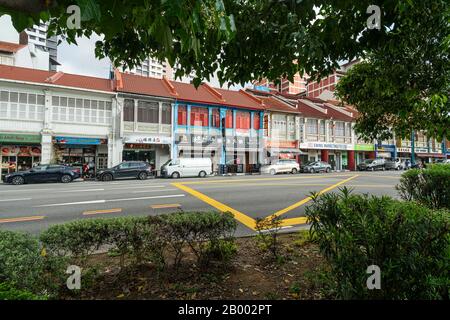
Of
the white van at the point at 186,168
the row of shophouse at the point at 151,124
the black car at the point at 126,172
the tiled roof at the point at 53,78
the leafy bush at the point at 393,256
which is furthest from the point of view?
the white van at the point at 186,168

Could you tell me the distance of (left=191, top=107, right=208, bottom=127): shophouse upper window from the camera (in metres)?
27.9

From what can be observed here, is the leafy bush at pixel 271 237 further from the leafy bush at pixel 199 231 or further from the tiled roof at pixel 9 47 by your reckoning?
the tiled roof at pixel 9 47

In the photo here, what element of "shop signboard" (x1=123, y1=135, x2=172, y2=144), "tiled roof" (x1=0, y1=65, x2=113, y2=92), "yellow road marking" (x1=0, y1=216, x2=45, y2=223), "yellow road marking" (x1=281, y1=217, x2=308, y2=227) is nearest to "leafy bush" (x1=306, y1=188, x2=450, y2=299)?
"yellow road marking" (x1=281, y1=217, x2=308, y2=227)

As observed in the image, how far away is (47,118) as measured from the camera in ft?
70.0

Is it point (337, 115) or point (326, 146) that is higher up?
point (337, 115)

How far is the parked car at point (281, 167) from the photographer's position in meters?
28.8

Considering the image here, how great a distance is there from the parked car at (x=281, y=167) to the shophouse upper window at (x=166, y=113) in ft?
38.1

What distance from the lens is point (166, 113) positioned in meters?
26.5

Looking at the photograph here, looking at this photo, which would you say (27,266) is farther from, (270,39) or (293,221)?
(293,221)

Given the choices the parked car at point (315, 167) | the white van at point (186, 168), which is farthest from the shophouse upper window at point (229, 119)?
the parked car at point (315, 167)

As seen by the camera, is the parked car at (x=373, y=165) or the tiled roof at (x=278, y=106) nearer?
the tiled roof at (x=278, y=106)

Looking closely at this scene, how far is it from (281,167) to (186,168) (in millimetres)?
11427

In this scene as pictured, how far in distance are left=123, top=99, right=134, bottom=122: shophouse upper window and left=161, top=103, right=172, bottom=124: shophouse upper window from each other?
2943 mm

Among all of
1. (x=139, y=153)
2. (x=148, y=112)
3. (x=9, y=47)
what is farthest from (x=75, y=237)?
(x=9, y=47)
